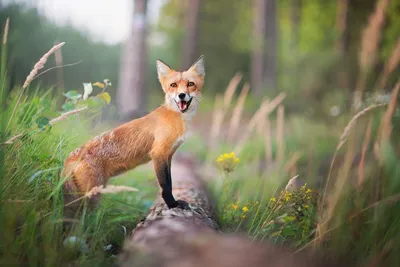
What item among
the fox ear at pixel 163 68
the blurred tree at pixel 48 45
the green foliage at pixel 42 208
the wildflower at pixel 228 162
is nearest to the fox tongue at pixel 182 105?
the fox ear at pixel 163 68

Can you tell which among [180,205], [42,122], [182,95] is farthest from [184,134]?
[42,122]

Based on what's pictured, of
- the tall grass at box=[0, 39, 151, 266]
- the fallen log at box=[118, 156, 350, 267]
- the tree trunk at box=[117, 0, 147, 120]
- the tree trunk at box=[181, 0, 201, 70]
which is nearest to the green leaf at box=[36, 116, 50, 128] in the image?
the tall grass at box=[0, 39, 151, 266]

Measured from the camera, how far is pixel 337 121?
9055 millimetres

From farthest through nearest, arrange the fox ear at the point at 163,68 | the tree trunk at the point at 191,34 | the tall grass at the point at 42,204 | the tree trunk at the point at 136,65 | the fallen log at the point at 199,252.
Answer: the tree trunk at the point at 191,34 → the tree trunk at the point at 136,65 → the fox ear at the point at 163,68 → the tall grass at the point at 42,204 → the fallen log at the point at 199,252

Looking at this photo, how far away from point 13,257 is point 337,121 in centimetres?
836

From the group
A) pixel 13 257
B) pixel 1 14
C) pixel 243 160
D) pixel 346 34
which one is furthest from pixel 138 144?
pixel 346 34

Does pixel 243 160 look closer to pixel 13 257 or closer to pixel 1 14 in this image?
pixel 13 257

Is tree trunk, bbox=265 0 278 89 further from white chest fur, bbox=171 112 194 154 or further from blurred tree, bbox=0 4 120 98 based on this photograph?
white chest fur, bbox=171 112 194 154

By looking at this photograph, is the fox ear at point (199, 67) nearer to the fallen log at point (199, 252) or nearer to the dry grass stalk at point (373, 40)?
the fallen log at point (199, 252)

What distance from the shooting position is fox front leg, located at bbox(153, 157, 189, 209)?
2.97 metres

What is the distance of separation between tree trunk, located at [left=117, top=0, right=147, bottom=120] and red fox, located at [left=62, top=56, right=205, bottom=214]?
647 cm

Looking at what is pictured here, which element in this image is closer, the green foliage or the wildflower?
the green foliage

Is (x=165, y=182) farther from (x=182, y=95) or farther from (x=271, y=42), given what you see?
(x=271, y=42)

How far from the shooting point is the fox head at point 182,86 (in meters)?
2.99
